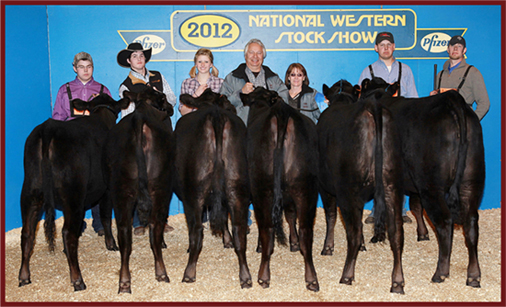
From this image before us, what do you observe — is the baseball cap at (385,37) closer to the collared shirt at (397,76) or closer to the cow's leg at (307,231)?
the collared shirt at (397,76)

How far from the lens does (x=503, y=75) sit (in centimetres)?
782

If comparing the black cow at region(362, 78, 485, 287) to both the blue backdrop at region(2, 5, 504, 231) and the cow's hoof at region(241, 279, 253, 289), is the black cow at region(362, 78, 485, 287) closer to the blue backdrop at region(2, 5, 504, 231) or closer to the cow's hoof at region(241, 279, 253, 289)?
the cow's hoof at region(241, 279, 253, 289)

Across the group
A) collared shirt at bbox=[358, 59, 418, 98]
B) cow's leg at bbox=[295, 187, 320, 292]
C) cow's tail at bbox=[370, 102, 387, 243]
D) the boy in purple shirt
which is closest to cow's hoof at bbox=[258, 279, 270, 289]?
cow's leg at bbox=[295, 187, 320, 292]

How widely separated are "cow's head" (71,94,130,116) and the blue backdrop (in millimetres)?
2209

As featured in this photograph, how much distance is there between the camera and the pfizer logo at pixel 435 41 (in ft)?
25.6

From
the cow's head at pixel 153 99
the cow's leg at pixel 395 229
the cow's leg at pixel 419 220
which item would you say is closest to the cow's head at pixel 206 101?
the cow's head at pixel 153 99

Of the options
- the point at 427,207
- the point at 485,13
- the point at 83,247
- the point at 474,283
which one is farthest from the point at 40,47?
the point at 485,13

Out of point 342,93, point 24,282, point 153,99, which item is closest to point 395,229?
point 342,93

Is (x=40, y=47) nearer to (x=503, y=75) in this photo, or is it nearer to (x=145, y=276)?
(x=145, y=276)

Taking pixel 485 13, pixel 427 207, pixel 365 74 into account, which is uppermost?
pixel 485 13

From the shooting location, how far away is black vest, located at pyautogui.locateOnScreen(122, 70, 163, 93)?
21.2 ft

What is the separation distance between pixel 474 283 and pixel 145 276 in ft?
12.1

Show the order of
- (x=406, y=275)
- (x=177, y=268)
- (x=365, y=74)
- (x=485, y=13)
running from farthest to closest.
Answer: (x=485, y=13) < (x=365, y=74) < (x=177, y=268) < (x=406, y=275)

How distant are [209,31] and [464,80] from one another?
453 centimetres
